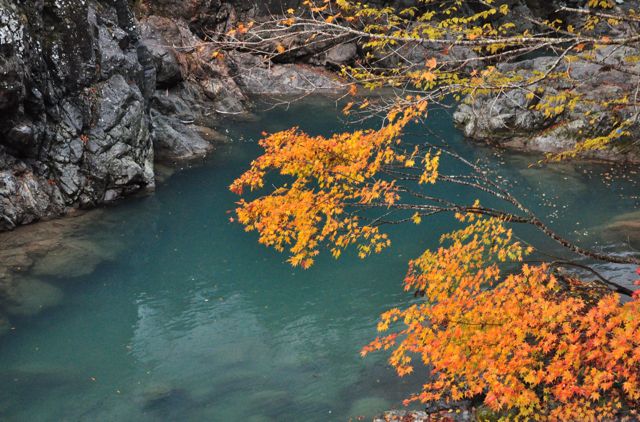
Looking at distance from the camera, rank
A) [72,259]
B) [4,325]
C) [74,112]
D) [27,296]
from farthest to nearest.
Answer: [74,112], [72,259], [27,296], [4,325]

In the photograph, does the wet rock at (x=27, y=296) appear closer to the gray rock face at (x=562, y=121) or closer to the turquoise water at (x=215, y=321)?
the turquoise water at (x=215, y=321)

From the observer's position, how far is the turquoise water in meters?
11.0

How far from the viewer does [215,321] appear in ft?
45.7

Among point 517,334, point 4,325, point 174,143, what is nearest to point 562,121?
point 174,143

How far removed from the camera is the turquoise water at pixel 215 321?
1099 cm

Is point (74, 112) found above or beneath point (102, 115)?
above

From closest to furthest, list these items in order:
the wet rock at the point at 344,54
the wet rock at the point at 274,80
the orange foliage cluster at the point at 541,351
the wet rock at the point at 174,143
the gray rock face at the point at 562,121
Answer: the orange foliage cluster at the point at 541,351
the gray rock face at the point at 562,121
the wet rock at the point at 174,143
the wet rock at the point at 274,80
the wet rock at the point at 344,54

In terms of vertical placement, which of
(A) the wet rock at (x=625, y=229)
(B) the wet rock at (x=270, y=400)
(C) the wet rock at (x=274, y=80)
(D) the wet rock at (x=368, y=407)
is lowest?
(A) the wet rock at (x=625, y=229)

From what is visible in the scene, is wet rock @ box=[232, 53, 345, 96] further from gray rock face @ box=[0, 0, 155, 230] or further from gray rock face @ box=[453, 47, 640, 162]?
gray rock face @ box=[0, 0, 155, 230]

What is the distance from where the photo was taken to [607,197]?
19594 mm

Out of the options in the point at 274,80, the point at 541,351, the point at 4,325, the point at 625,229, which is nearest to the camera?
the point at 541,351

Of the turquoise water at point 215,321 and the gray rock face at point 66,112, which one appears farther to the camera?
the gray rock face at point 66,112

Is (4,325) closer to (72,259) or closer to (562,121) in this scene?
(72,259)

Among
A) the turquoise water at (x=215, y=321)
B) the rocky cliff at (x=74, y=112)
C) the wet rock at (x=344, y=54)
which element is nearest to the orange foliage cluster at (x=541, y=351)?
the turquoise water at (x=215, y=321)
